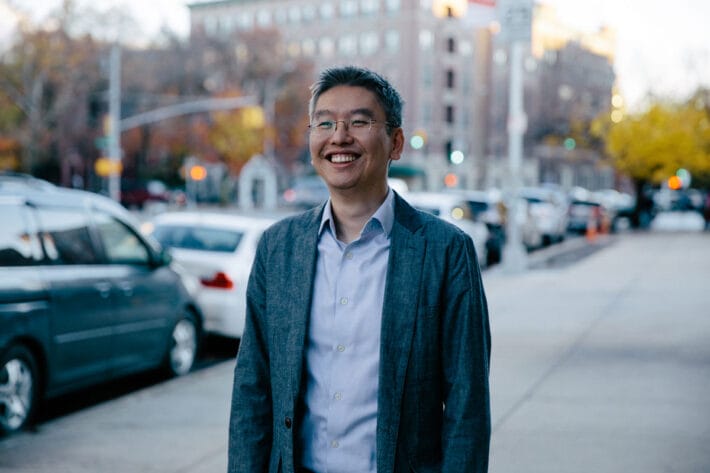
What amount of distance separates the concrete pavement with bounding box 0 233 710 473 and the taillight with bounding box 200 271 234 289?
3.34ft

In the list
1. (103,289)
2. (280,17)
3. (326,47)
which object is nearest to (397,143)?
(103,289)

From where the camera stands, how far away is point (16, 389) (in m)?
6.57

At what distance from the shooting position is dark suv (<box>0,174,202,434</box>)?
21.5 feet

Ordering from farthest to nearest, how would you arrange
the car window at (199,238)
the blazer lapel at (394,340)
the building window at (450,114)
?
1. the building window at (450,114)
2. the car window at (199,238)
3. the blazer lapel at (394,340)

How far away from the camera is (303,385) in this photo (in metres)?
2.55

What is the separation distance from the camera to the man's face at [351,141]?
8.45ft

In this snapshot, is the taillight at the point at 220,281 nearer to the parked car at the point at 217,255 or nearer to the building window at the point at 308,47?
the parked car at the point at 217,255

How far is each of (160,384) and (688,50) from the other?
52924 mm

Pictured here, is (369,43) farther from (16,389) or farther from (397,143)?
(397,143)

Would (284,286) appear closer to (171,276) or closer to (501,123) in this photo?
(171,276)

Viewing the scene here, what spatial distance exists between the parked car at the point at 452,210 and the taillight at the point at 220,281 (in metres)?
8.40

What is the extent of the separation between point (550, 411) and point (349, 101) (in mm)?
4839

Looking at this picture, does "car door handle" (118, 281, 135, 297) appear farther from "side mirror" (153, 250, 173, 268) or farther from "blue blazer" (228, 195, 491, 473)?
"blue blazer" (228, 195, 491, 473)

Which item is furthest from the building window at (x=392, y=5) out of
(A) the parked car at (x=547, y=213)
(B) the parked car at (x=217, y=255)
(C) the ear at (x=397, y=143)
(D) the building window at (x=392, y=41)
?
(C) the ear at (x=397, y=143)
